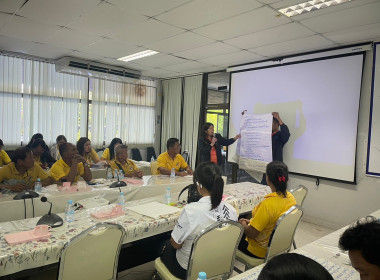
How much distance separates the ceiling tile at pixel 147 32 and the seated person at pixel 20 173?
6.62ft

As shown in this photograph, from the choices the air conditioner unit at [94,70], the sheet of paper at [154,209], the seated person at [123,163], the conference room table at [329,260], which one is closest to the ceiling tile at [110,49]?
the air conditioner unit at [94,70]

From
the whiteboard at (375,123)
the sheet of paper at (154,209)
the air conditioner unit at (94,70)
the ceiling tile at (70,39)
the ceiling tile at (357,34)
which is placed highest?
the ceiling tile at (357,34)

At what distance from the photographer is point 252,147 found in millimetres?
5070

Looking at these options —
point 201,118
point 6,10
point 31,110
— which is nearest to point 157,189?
point 6,10

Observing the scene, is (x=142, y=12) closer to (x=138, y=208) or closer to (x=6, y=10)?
(x=6, y=10)

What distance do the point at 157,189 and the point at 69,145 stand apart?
126 cm

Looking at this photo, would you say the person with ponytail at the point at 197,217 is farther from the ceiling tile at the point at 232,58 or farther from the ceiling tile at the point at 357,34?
the ceiling tile at the point at 232,58

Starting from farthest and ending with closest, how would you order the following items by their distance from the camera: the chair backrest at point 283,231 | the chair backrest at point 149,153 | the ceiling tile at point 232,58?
the chair backrest at point 149,153
the ceiling tile at point 232,58
the chair backrest at point 283,231

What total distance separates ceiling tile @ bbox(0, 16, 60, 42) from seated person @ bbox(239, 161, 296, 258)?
3454 mm

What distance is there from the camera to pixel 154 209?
252cm

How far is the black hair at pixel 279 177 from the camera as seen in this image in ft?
7.25

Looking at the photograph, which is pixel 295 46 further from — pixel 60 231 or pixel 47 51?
pixel 47 51

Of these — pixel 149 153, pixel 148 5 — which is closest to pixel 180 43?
pixel 148 5

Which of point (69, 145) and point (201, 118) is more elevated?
point (201, 118)
